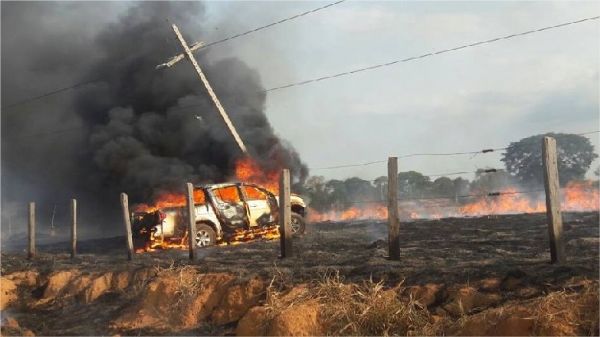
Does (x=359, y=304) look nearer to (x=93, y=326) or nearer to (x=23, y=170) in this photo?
(x=93, y=326)

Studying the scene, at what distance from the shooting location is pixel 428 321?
6.31 m

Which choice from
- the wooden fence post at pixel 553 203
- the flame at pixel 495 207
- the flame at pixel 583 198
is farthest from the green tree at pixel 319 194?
the wooden fence post at pixel 553 203

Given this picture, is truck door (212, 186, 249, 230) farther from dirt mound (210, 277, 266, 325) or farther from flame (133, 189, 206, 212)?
dirt mound (210, 277, 266, 325)

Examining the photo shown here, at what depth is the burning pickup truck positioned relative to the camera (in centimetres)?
1469

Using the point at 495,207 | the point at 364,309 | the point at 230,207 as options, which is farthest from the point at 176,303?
the point at 495,207

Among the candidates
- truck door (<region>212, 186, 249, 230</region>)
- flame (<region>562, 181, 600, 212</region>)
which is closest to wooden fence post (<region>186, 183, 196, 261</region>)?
truck door (<region>212, 186, 249, 230</region>)

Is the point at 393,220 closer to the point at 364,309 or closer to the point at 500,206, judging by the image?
the point at 364,309

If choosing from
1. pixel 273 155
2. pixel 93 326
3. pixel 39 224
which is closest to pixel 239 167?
pixel 273 155

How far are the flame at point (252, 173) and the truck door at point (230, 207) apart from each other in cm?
782

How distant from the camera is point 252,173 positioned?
952 inches

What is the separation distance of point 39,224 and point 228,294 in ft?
101

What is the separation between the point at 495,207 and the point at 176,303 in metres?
25.9

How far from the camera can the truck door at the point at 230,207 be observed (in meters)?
15.2

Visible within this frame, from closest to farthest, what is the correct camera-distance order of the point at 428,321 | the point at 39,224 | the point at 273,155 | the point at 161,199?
the point at 428,321 < the point at 161,199 < the point at 273,155 < the point at 39,224
